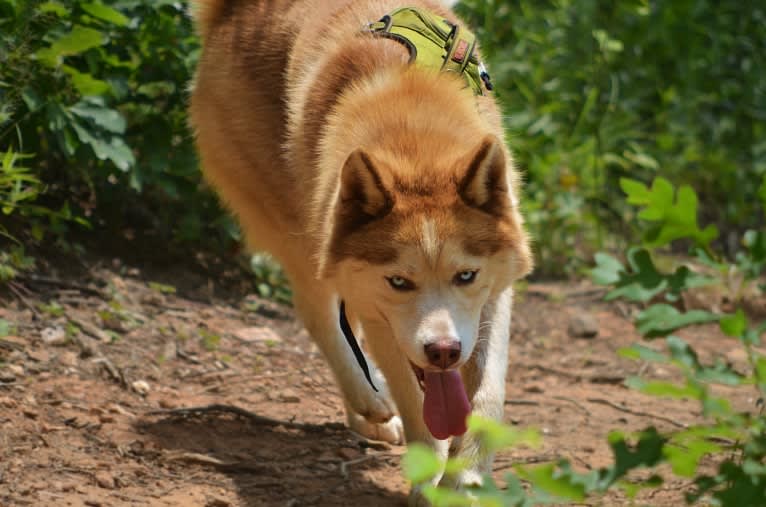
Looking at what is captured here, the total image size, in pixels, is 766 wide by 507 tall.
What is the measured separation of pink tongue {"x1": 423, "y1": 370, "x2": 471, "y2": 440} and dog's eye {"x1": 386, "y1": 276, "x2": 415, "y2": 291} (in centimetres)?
34

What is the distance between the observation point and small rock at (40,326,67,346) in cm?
454

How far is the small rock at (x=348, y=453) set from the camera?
4.12 m

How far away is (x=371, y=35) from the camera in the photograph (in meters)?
3.98

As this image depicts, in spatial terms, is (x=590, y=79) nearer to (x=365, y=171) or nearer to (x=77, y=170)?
(x=77, y=170)

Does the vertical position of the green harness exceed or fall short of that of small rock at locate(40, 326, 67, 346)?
it exceeds it

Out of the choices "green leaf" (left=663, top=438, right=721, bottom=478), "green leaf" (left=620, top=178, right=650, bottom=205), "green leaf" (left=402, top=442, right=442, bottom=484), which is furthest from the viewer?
"green leaf" (left=620, top=178, right=650, bottom=205)

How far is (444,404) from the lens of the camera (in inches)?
137

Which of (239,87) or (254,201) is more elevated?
(239,87)

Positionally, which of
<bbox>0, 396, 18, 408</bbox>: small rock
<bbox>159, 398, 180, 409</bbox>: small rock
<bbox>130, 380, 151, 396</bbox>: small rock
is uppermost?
<bbox>0, 396, 18, 408</bbox>: small rock

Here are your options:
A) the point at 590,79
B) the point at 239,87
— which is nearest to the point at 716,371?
the point at 239,87

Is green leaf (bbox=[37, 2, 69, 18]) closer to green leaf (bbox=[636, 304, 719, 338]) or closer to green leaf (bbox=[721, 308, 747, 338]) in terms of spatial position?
green leaf (bbox=[636, 304, 719, 338])


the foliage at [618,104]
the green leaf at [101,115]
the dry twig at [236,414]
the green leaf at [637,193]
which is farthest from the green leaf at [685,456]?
the foliage at [618,104]

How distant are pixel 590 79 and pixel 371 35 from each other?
149 inches

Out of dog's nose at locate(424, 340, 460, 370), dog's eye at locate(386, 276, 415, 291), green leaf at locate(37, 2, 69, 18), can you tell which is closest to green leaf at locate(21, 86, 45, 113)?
green leaf at locate(37, 2, 69, 18)
